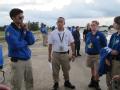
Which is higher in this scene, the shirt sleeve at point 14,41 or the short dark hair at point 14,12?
the short dark hair at point 14,12

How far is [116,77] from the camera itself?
684 centimetres

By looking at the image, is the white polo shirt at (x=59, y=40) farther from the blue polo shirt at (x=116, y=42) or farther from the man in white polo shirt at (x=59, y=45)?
the blue polo shirt at (x=116, y=42)

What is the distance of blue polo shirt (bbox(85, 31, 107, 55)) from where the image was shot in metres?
10.7

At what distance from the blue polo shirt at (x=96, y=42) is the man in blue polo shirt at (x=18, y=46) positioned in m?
2.89

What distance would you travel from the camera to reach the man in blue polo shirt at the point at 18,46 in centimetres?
802

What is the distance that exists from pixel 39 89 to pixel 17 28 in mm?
3391

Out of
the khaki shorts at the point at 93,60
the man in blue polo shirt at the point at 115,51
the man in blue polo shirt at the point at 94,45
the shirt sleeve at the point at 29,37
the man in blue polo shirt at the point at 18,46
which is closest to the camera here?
the man in blue polo shirt at the point at 115,51

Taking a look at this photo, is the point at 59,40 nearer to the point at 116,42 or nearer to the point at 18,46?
the point at 18,46

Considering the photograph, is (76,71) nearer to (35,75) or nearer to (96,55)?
(35,75)

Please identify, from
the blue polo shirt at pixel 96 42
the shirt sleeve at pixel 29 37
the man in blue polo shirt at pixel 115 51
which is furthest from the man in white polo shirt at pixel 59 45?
the man in blue polo shirt at pixel 115 51

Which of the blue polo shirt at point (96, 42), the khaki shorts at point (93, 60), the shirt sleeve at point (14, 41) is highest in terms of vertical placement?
the shirt sleeve at point (14, 41)

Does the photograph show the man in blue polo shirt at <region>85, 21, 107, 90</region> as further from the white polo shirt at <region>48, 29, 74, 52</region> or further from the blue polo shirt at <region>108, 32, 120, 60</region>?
the blue polo shirt at <region>108, 32, 120, 60</region>

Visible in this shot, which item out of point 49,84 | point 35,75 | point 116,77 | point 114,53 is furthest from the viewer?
point 35,75

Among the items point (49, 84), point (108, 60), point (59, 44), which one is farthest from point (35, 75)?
point (108, 60)
